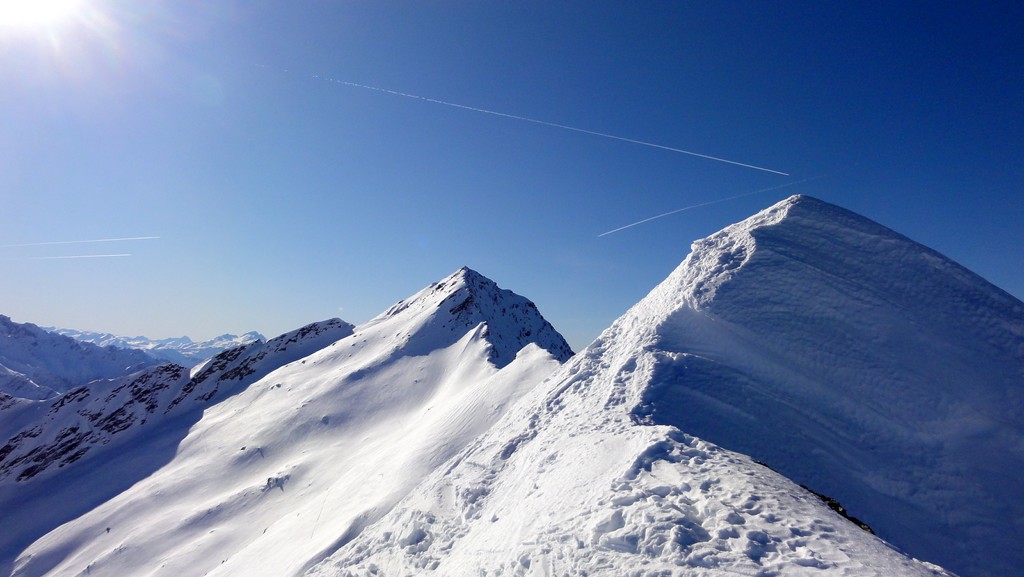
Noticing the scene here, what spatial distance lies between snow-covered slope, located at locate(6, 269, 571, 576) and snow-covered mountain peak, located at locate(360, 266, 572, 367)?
0.39 metres

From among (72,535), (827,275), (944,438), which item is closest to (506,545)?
(944,438)

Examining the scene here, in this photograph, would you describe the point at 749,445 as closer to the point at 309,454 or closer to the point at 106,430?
the point at 309,454

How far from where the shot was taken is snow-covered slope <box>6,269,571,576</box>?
66.2 feet

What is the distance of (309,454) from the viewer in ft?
116

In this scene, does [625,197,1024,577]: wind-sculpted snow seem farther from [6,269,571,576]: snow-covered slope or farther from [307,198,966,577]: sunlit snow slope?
[6,269,571,576]: snow-covered slope

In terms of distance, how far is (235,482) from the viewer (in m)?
36.5

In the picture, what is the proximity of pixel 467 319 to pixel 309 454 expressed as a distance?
94.8 ft

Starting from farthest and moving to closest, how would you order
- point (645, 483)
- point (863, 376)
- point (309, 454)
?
1. point (309, 454)
2. point (863, 376)
3. point (645, 483)

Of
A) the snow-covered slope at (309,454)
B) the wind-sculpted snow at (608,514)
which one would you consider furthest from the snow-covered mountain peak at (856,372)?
the snow-covered slope at (309,454)

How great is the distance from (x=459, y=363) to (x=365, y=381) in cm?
1087

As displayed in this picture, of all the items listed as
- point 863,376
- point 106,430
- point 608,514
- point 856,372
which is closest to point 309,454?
point 608,514

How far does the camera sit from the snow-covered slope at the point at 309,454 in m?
20.2

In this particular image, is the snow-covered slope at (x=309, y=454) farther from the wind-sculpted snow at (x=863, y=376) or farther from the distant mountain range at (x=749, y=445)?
the wind-sculpted snow at (x=863, y=376)

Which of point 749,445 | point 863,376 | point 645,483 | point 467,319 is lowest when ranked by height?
point 645,483
